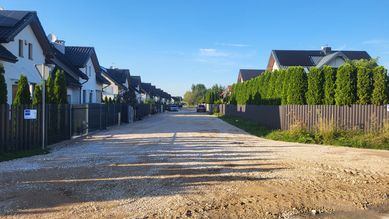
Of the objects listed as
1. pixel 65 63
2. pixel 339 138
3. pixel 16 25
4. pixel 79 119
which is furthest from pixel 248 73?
pixel 339 138

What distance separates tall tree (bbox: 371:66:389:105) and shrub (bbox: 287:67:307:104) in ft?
12.1

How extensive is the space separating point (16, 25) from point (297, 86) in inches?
569

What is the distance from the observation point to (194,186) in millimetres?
7805

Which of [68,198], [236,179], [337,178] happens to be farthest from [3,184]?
[337,178]

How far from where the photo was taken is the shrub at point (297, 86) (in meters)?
20.5

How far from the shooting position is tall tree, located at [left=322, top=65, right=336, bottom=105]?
62.5 ft

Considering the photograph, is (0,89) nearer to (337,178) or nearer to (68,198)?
(68,198)

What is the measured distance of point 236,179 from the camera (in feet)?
27.8

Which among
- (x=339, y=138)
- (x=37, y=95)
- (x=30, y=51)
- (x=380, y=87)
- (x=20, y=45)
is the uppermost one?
(x=20, y=45)

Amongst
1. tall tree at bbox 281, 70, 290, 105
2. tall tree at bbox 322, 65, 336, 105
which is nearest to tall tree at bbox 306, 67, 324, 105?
tall tree at bbox 322, 65, 336, 105

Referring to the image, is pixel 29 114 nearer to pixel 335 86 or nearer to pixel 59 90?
pixel 59 90

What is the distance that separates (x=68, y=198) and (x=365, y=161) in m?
8.12

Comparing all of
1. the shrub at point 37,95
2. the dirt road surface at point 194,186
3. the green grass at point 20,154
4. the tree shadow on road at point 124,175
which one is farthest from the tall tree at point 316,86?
the green grass at point 20,154

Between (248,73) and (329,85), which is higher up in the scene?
(248,73)
